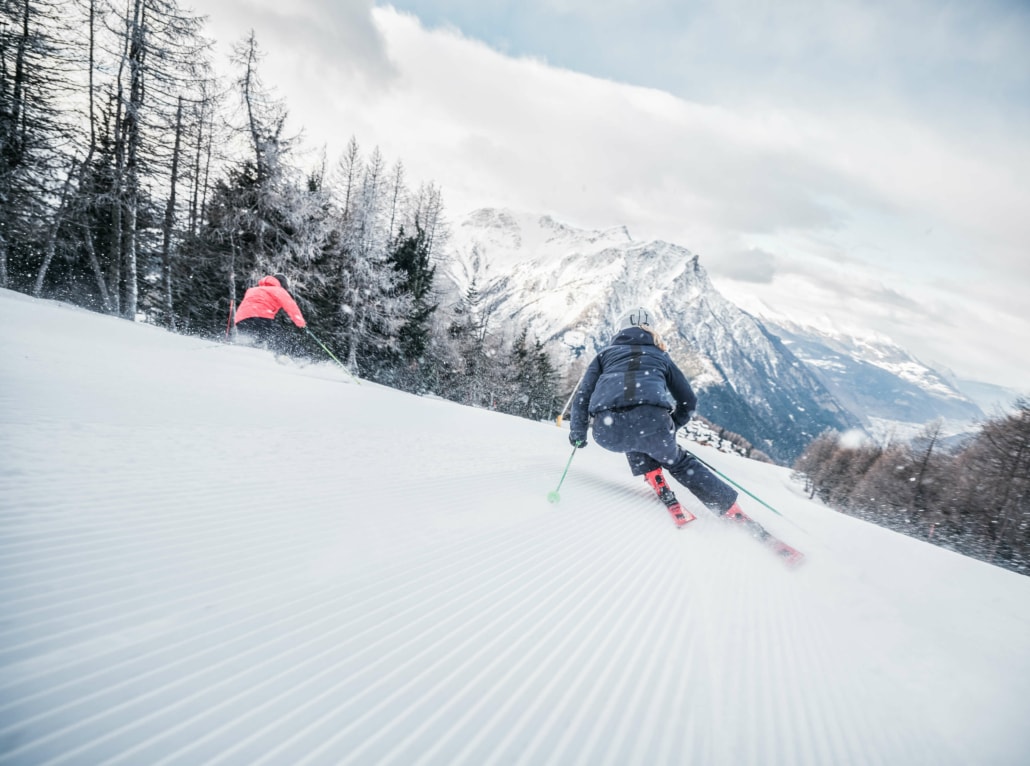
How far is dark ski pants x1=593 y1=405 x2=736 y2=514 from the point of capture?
3779 millimetres

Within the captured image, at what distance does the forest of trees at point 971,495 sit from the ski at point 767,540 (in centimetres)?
1806

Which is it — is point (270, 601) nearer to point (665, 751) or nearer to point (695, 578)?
point (665, 751)

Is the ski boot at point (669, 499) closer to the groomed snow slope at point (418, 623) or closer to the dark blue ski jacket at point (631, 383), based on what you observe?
the groomed snow slope at point (418, 623)

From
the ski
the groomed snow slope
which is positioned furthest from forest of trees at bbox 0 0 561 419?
the ski

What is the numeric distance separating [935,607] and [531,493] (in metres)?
2.89

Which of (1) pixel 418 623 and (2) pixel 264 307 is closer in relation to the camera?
(1) pixel 418 623

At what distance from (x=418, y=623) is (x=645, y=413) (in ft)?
9.22

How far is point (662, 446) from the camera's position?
385 centimetres

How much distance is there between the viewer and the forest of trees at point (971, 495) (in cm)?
1572

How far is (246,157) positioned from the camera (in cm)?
1498

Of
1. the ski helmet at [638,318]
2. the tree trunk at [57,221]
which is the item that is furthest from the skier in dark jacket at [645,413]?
the tree trunk at [57,221]

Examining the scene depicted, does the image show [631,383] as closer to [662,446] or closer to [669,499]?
[662,446]

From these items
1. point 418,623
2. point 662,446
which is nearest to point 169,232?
point 662,446

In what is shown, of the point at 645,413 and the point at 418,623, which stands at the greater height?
the point at 645,413
